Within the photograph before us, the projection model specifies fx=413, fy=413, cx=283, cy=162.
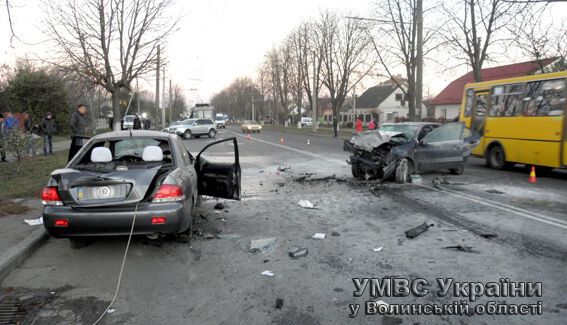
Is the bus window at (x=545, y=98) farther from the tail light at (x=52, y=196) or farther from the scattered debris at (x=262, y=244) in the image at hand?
the tail light at (x=52, y=196)

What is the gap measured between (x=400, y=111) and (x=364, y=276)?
7054 centimetres

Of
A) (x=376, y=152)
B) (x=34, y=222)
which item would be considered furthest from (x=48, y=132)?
(x=376, y=152)

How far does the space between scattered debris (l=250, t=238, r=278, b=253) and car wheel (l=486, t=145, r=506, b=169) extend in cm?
1003

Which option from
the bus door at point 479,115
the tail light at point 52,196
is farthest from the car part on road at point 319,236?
the bus door at point 479,115

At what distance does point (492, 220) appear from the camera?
644cm

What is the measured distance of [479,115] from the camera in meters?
13.9

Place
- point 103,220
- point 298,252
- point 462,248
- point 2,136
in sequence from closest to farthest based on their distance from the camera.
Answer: point 103,220 → point 298,252 → point 462,248 → point 2,136

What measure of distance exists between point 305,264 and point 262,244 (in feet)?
2.87

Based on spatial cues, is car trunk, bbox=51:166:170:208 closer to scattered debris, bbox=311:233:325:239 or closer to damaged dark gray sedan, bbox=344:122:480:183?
scattered debris, bbox=311:233:325:239

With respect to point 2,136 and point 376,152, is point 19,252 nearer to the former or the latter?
point 376,152

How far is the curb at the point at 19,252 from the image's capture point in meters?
4.43

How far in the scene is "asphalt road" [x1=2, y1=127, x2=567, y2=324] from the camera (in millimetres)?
3492

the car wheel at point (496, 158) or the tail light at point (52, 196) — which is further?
the car wheel at point (496, 158)

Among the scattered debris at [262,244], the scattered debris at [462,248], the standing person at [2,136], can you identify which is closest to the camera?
the scattered debris at [462,248]
